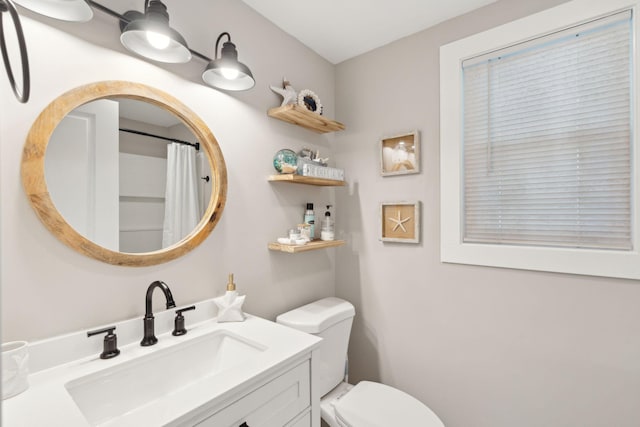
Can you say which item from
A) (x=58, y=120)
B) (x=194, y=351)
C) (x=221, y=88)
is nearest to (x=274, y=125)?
(x=221, y=88)

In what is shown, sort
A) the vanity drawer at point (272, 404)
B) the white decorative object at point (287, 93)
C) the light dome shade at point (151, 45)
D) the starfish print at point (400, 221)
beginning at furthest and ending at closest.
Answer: the starfish print at point (400, 221) → the white decorative object at point (287, 93) → the light dome shade at point (151, 45) → the vanity drawer at point (272, 404)

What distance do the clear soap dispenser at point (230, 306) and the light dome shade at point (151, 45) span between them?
90 centimetres

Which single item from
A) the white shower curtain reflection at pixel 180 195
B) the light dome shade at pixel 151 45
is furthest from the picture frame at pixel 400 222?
the light dome shade at pixel 151 45

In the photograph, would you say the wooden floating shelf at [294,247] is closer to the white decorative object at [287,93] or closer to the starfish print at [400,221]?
the starfish print at [400,221]

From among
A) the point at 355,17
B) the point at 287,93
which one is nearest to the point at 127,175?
the point at 287,93

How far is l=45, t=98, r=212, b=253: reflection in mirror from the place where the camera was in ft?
3.48

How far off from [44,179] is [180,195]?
441 millimetres

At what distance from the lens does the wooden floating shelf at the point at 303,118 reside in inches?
65.0

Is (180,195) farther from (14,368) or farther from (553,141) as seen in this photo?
(553,141)

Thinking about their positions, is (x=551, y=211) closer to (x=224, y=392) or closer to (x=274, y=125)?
(x=274, y=125)

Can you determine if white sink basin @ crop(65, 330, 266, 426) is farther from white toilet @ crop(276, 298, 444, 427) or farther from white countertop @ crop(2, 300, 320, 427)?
white toilet @ crop(276, 298, 444, 427)

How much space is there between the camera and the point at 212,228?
142cm

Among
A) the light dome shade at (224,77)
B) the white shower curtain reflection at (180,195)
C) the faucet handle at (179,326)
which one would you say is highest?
the light dome shade at (224,77)

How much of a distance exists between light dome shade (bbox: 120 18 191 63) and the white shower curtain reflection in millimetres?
323
